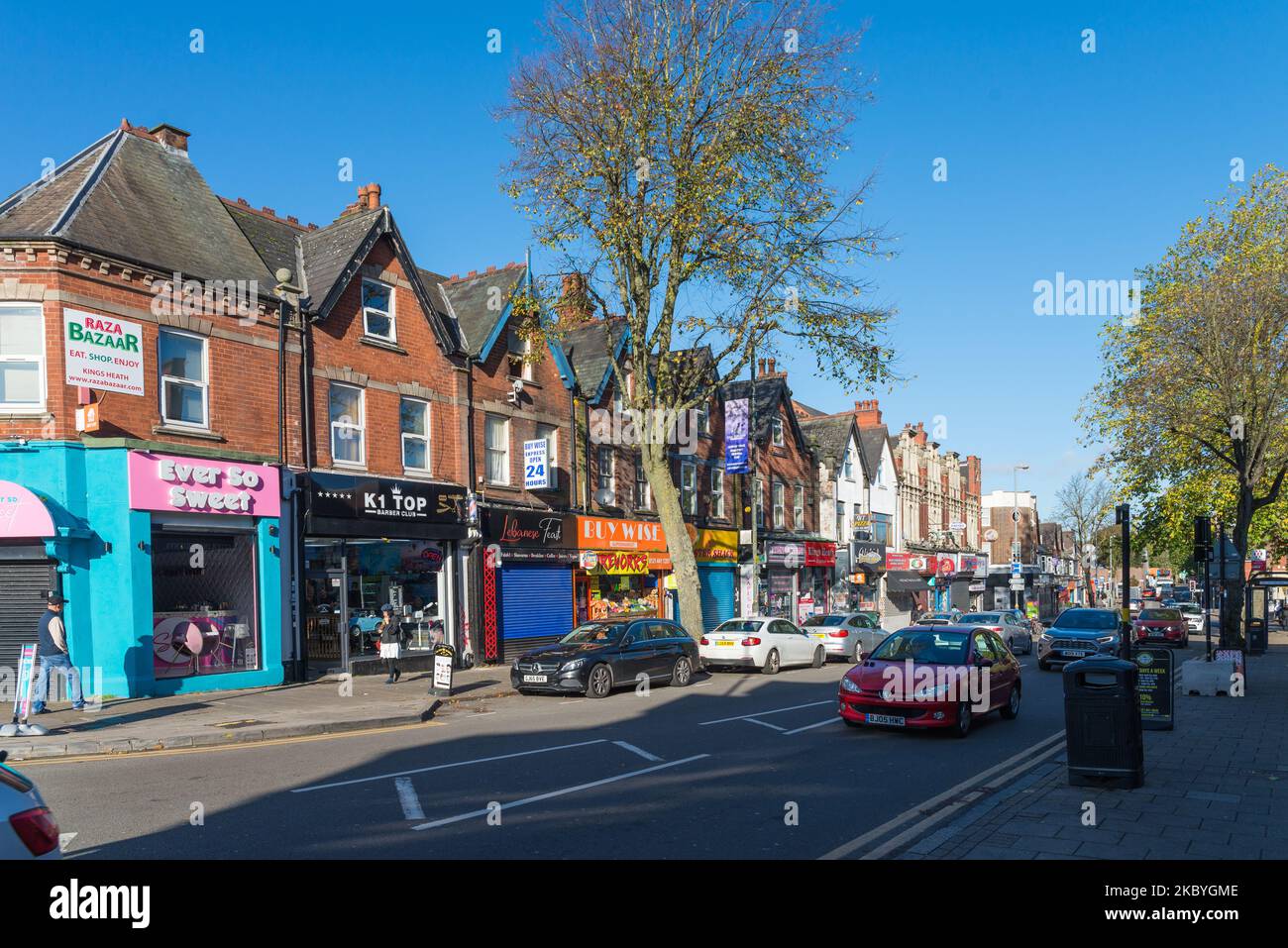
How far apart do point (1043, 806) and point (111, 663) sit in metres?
15.0

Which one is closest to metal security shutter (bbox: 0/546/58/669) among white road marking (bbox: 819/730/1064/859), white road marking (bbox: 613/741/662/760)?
white road marking (bbox: 613/741/662/760)

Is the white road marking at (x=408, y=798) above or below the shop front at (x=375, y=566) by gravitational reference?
below

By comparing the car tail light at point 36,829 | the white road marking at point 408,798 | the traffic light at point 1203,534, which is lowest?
the white road marking at point 408,798

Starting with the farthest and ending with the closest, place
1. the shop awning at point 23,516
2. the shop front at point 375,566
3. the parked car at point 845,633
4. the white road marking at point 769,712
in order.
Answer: the parked car at point 845,633 → the shop front at point 375,566 → the shop awning at point 23,516 → the white road marking at point 769,712

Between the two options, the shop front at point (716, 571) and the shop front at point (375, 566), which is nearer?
the shop front at point (375, 566)

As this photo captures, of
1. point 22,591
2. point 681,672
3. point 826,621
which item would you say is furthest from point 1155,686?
point 22,591

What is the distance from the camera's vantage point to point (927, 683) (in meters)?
13.4

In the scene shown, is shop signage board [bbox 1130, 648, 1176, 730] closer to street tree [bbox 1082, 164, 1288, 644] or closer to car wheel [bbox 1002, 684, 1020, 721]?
car wheel [bbox 1002, 684, 1020, 721]

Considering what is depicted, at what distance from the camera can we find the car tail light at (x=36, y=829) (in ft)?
13.8

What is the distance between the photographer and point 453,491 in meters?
24.4

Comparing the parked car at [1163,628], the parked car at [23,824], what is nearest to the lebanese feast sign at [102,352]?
the parked car at [23,824]

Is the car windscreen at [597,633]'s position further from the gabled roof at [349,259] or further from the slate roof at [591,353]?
the slate roof at [591,353]

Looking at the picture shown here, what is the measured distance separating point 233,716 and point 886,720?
975 cm
